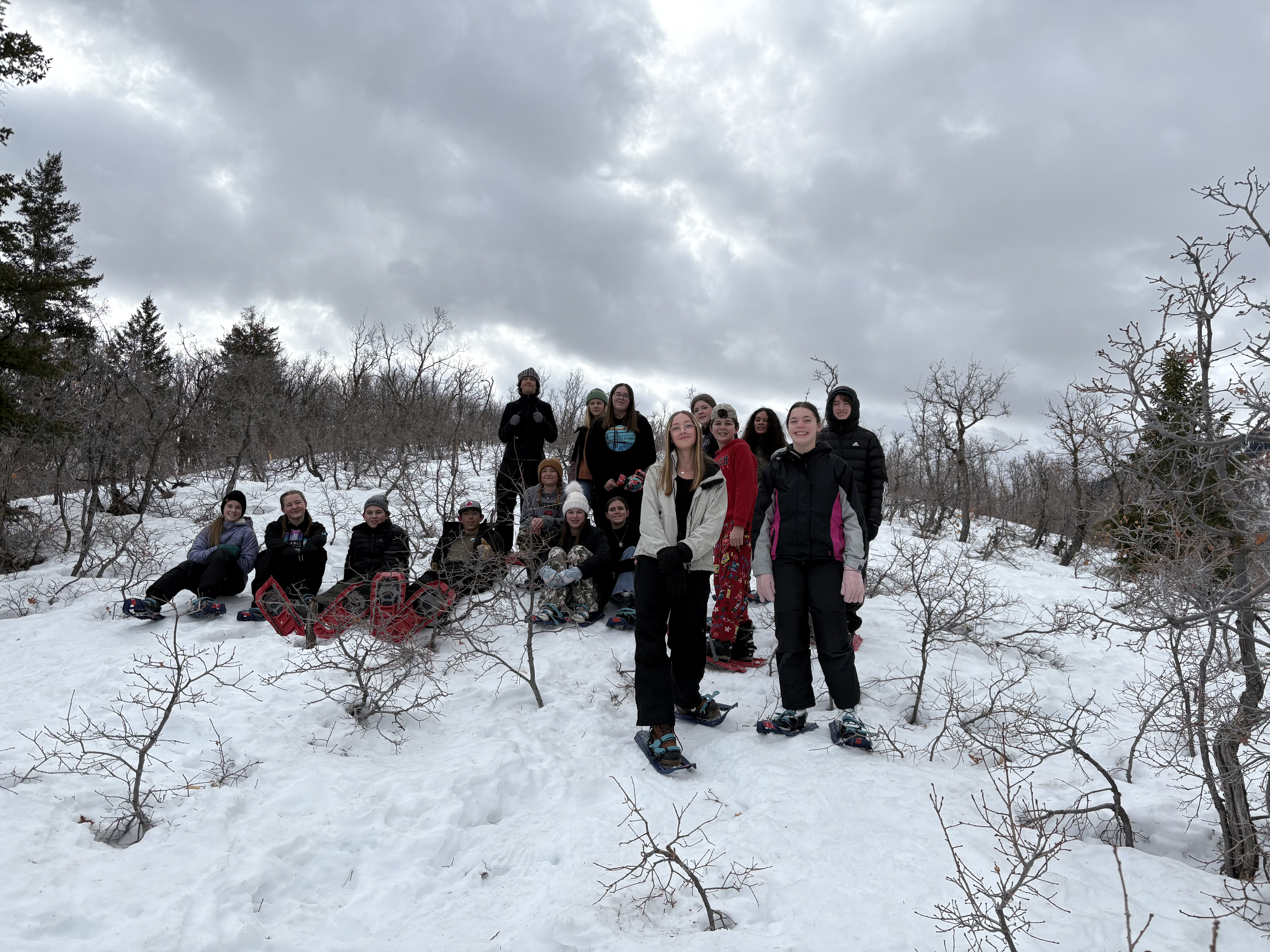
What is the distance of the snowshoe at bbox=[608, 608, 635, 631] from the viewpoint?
521 cm

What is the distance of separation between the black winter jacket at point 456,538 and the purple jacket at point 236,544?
6.02 feet

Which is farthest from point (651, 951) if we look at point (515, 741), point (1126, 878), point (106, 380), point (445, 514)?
point (106, 380)

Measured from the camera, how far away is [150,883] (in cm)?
218

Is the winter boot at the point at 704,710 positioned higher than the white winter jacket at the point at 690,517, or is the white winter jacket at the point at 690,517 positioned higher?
the white winter jacket at the point at 690,517

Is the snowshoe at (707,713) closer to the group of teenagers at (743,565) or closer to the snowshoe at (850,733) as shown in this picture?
the group of teenagers at (743,565)

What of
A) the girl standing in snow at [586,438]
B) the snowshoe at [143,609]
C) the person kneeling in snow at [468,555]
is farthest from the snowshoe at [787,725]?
the snowshoe at [143,609]

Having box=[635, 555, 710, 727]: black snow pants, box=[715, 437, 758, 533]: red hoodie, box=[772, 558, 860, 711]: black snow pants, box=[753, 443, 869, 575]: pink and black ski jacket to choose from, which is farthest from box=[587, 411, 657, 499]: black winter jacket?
box=[772, 558, 860, 711]: black snow pants

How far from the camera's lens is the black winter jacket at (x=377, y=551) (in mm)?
5660

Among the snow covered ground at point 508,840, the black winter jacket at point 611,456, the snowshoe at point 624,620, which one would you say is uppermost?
the black winter jacket at point 611,456

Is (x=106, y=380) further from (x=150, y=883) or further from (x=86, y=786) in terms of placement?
(x=150, y=883)

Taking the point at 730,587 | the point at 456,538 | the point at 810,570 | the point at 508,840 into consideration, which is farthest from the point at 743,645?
the point at 456,538

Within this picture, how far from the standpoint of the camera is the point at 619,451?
5855 millimetres

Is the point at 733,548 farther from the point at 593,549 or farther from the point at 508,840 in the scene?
the point at 508,840

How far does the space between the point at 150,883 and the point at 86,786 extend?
90cm
